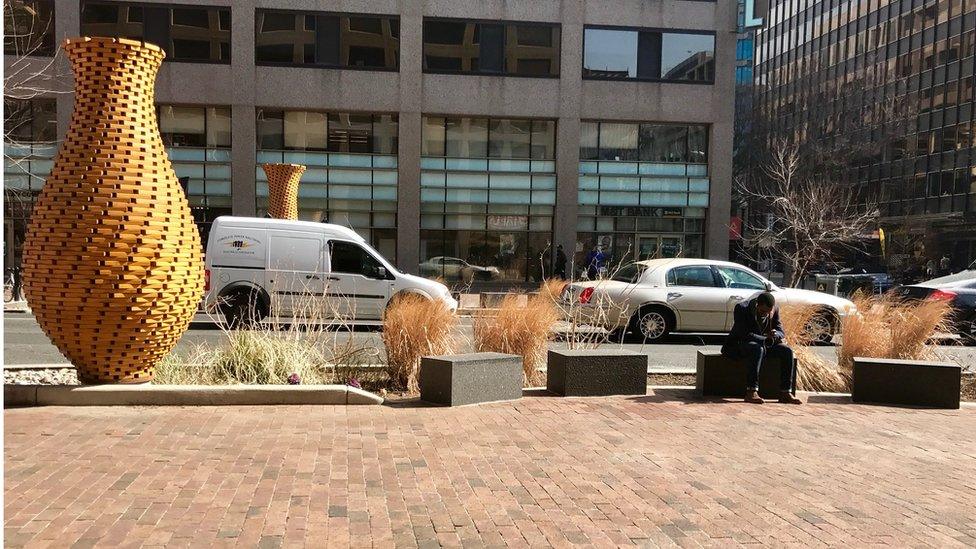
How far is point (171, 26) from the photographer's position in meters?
27.7

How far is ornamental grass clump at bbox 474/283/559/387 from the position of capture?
8.97m

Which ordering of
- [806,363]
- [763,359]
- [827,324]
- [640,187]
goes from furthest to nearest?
[640,187] < [827,324] < [806,363] < [763,359]

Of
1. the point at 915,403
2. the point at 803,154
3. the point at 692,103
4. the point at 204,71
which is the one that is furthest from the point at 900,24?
the point at 915,403

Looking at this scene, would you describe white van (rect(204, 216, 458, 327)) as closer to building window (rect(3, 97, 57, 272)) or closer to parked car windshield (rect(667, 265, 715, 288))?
parked car windshield (rect(667, 265, 715, 288))

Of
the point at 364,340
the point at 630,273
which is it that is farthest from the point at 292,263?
the point at 630,273

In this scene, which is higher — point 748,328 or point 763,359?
point 748,328

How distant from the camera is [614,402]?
27.0ft

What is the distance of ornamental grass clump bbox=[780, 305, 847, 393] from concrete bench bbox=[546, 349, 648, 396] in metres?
2.13

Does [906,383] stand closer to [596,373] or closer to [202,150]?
[596,373]

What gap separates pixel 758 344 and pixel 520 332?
2.57 m

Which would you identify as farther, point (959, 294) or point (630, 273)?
point (959, 294)

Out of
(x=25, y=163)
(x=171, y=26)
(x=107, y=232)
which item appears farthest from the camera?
(x=171, y=26)

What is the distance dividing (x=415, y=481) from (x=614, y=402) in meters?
3.46

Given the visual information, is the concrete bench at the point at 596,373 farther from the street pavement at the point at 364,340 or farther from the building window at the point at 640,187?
the building window at the point at 640,187
